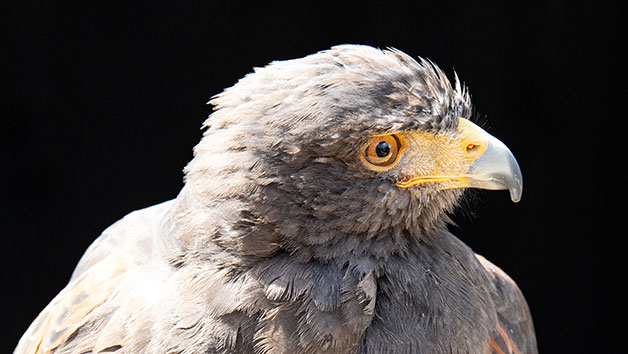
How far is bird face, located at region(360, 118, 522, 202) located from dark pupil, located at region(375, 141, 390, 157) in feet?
0.05

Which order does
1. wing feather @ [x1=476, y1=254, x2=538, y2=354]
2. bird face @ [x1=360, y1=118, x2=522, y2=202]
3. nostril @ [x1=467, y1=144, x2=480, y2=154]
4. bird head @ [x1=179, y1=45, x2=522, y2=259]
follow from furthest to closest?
wing feather @ [x1=476, y1=254, x2=538, y2=354] < nostril @ [x1=467, y1=144, x2=480, y2=154] < bird face @ [x1=360, y1=118, x2=522, y2=202] < bird head @ [x1=179, y1=45, x2=522, y2=259]

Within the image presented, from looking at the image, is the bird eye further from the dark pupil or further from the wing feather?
the wing feather

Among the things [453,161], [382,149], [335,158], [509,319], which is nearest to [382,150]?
[382,149]

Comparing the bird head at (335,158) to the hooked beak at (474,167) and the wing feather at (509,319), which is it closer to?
the hooked beak at (474,167)

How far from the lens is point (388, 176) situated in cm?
307

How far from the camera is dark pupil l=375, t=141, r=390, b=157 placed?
3008 mm

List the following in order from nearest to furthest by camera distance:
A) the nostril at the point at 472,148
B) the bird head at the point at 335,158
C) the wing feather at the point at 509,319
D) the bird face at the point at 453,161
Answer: the bird head at the point at 335,158, the bird face at the point at 453,161, the nostril at the point at 472,148, the wing feather at the point at 509,319

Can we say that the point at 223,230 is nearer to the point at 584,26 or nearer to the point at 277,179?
the point at 277,179

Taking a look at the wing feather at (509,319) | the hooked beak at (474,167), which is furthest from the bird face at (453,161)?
the wing feather at (509,319)

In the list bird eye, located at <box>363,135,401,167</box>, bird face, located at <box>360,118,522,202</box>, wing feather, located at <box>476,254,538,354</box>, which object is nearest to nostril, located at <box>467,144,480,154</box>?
bird face, located at <box>360,118,522,202</box>

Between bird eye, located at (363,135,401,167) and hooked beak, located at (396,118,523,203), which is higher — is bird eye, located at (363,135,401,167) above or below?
above

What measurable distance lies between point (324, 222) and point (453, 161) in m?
0.53

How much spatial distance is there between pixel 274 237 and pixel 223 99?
56cm

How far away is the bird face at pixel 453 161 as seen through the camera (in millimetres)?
3080
